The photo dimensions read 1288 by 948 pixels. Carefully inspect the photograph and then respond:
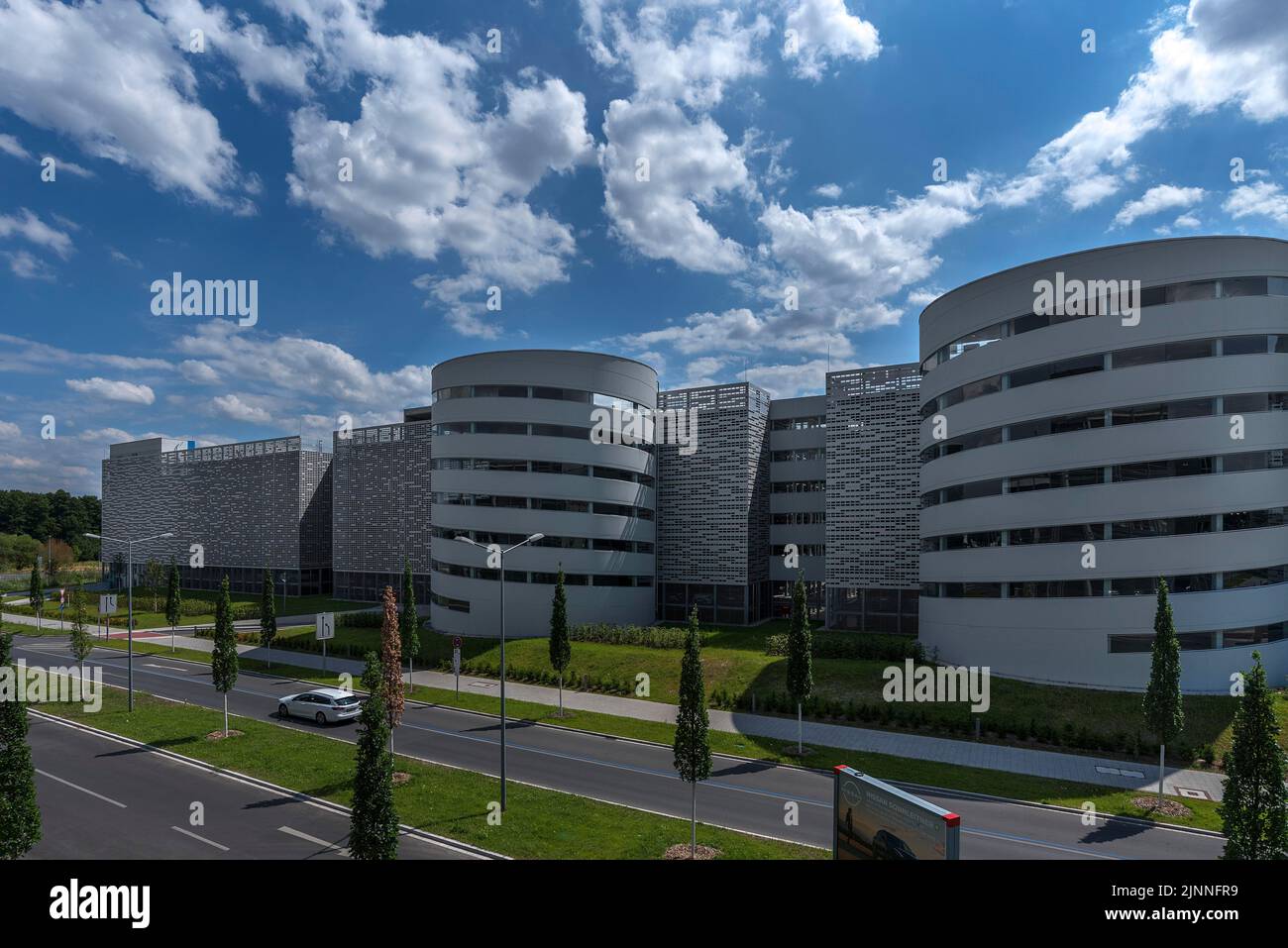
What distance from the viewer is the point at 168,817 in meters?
17.9

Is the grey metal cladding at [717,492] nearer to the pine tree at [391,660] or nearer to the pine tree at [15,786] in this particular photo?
the pine tree at [391,660]

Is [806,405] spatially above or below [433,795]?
above

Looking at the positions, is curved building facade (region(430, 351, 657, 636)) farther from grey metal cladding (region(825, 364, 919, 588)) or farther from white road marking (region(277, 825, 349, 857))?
white road marking (region(277, 825, 349, 857))

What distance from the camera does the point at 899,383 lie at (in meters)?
43.2

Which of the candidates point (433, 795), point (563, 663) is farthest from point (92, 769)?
point (563, 663)

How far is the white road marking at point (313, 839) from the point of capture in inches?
631

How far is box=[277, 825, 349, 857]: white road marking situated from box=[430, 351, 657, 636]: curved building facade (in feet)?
85.6

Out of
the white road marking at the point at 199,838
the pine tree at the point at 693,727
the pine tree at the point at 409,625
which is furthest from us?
the pine tree at the point at 409,625

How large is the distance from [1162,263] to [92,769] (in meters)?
46.1

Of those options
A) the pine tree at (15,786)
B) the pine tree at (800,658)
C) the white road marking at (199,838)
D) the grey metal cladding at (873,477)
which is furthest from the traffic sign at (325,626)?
the grey metal cladding at (873,477)

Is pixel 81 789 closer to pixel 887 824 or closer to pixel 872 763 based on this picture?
pixel 887 824

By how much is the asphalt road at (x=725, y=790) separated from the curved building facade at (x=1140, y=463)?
13090 mm

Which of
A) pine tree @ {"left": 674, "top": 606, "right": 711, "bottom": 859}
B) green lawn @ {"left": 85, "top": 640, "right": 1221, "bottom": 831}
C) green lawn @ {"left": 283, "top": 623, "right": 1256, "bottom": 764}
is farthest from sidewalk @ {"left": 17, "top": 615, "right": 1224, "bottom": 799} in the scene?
pine tree @ {"left": 674, "top": 606, "right": 711, "bottom": 859}
